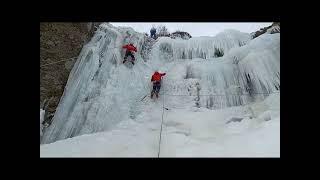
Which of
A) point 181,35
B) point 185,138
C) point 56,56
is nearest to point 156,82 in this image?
point 185,138

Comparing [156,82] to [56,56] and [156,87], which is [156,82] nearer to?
[156,87]

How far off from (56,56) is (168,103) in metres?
2.40

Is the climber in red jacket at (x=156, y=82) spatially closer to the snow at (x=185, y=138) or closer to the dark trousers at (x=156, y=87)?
the dark trousers at (x=156, y=87)

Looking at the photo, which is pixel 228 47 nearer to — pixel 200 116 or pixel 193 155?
pixel 200 116

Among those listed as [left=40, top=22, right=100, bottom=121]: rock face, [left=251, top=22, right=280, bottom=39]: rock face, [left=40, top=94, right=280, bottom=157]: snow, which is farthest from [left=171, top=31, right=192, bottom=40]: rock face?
[left=40, top=94, right=280, bottom=157]: snow

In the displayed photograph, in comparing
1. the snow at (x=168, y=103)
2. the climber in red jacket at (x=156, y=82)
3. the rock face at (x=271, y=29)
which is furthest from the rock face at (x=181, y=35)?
the climber in red jacket at (x=156, y=82)

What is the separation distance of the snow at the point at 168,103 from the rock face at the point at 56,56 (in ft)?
0.53

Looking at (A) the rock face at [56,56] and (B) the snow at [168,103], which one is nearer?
(B) the snow at [168,103]

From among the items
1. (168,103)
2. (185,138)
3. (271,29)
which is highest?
(271,29)

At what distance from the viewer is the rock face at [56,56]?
7.67 m

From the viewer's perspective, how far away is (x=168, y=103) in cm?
845

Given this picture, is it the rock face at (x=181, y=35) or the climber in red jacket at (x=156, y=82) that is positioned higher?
the rock face at (x=181, y=35)
